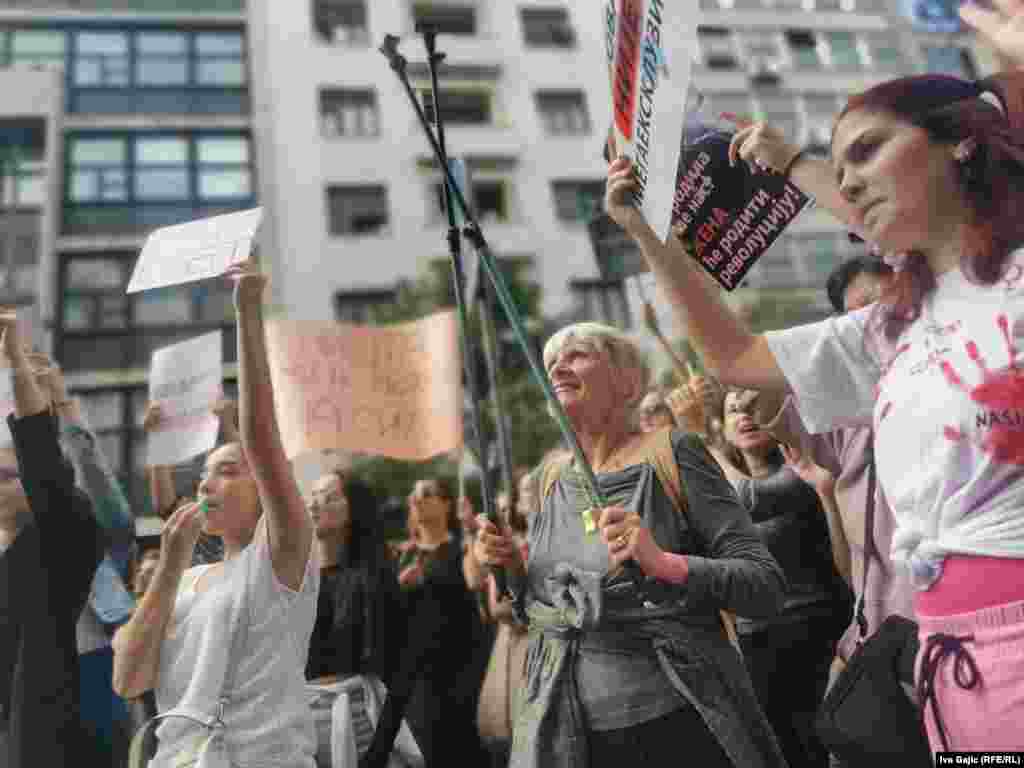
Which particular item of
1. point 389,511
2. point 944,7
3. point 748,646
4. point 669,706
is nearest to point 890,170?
point 669,706

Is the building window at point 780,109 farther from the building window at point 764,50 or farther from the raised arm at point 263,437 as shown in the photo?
the raised arm at point 263,437

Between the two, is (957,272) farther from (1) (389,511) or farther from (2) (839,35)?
(2) (839,35)

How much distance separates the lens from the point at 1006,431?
1033mm

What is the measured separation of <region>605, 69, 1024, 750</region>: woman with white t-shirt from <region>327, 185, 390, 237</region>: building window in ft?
57.2

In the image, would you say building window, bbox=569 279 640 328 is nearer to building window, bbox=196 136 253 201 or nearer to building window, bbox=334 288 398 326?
building window, bbox=334 288 398 326

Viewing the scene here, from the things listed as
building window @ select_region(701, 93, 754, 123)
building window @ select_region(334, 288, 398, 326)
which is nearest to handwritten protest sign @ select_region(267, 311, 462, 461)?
building window @ select_region(334, 288, 398, 326)

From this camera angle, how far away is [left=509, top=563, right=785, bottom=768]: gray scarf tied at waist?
64.1 inches

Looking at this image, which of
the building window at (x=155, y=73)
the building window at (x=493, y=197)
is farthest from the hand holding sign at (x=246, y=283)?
the building window at (x=155, y=73)

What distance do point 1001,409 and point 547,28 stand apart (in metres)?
22.1

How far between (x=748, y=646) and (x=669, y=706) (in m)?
1.08

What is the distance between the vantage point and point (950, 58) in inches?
974

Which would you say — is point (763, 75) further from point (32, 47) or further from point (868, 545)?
point (868, 545)

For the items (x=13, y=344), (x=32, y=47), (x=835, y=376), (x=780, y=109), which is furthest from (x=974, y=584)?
(x=780, y=109)

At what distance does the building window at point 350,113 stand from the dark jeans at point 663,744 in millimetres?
18819
